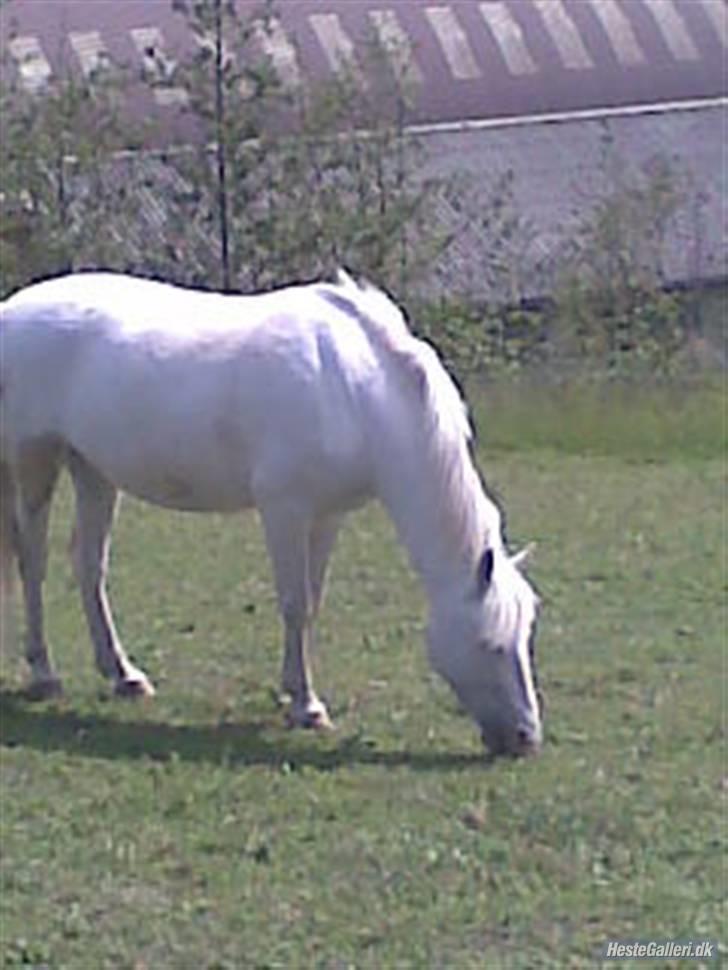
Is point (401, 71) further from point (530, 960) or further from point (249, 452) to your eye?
point (530, 960)

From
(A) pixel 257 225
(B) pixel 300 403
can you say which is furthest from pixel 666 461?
(B) pixel 300 403

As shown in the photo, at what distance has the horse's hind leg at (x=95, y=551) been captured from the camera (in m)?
9.77

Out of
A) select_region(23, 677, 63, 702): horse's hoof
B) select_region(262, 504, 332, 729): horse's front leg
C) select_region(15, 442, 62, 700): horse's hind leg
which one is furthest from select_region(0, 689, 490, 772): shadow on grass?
select_region(15, 442, 62, 700): horse's hind leg

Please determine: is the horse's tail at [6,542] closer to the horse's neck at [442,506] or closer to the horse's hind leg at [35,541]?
the horse's hind leg at [35,541]

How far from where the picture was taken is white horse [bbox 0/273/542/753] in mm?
8711

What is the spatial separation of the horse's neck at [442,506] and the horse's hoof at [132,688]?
1.27 meters

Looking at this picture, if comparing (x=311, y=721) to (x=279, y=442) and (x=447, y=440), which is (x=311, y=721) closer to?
(x=279, y=442)

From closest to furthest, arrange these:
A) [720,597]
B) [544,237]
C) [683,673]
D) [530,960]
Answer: [530,960]
[683,673]
[720,597]
[544,237]

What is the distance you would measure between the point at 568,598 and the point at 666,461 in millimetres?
6371

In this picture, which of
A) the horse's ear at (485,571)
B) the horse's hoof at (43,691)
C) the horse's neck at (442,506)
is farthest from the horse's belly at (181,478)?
the horse's ear at (485,571)

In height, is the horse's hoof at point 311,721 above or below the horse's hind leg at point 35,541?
below

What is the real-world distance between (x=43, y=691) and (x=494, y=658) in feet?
5.75

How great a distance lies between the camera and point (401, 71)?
1110 inches

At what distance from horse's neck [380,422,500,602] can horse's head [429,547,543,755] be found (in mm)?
81
